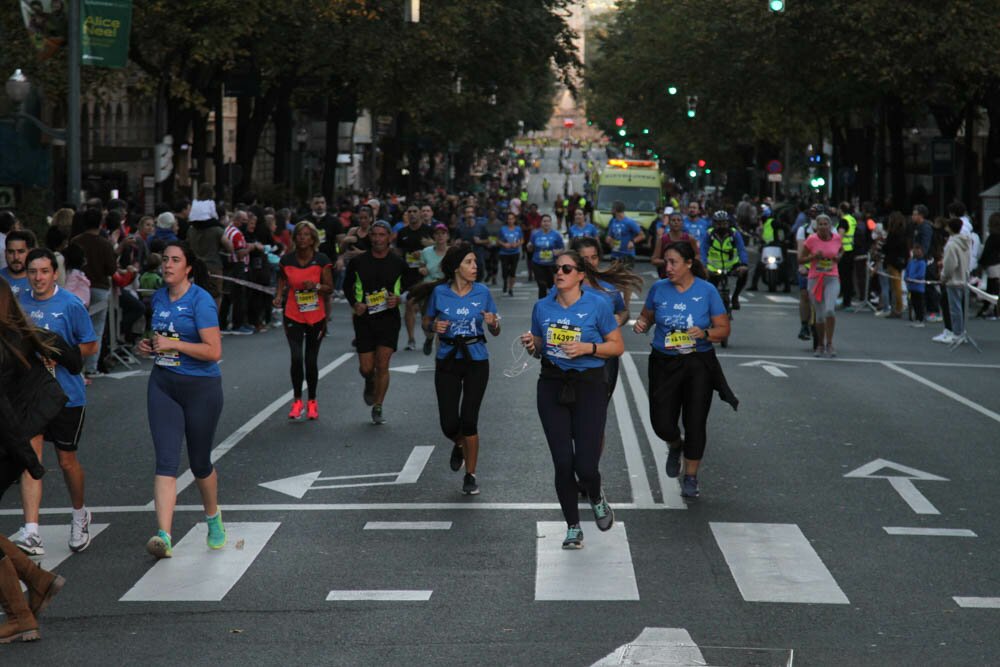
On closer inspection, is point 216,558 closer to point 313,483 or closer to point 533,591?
point 533,591

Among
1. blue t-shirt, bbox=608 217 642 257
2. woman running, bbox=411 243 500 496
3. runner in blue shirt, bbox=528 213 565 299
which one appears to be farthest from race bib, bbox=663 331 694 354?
runner in blue shirt, bbox=528 213 565 299

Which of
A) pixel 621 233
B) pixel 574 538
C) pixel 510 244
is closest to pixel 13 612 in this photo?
pixel 574 538

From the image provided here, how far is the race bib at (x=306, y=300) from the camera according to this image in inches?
619

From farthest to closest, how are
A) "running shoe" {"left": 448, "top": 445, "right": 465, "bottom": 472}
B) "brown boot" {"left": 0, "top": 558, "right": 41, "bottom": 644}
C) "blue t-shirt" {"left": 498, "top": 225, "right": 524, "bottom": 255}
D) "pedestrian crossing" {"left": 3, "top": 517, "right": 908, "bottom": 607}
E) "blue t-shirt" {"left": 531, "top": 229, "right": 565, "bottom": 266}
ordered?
"blue t-shirt" {"left": 498, "top": 225, "right": 524, "bottom": 255} < "blue t-shirt" {"left": 531, "top": 229, "right": 565, "bottom": 266} < "running shoe" {"left": 448, "top": 445, "right": 465, "bottom": 472} < "pedestrian crossing" {"left": 3, "top": 517, "right": 908, "bottom": 607} < "brown boot" {"left": 0, "top": 558, "right": 41, "bottom": 644}

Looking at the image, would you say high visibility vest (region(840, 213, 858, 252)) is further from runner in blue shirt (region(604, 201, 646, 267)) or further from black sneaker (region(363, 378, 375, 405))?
black sneaker (region(363, 378, 375, 405))

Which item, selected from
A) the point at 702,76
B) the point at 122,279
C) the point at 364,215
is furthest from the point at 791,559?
the point at 702,76

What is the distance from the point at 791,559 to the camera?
982cm

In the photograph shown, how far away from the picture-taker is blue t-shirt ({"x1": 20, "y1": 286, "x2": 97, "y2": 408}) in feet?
33.2

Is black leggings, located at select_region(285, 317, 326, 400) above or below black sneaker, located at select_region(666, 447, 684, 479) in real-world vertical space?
above

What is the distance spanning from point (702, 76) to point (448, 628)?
41.5m

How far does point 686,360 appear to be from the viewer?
11922 millimetres

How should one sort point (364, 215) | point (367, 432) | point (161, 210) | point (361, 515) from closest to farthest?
point (361, 515) < point (367, 432) < point (364, 215) < point (161, 210)

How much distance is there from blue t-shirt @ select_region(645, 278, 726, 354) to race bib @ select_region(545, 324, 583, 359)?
1.84 m

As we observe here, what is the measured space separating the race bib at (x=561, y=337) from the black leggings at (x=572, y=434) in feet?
0.52
